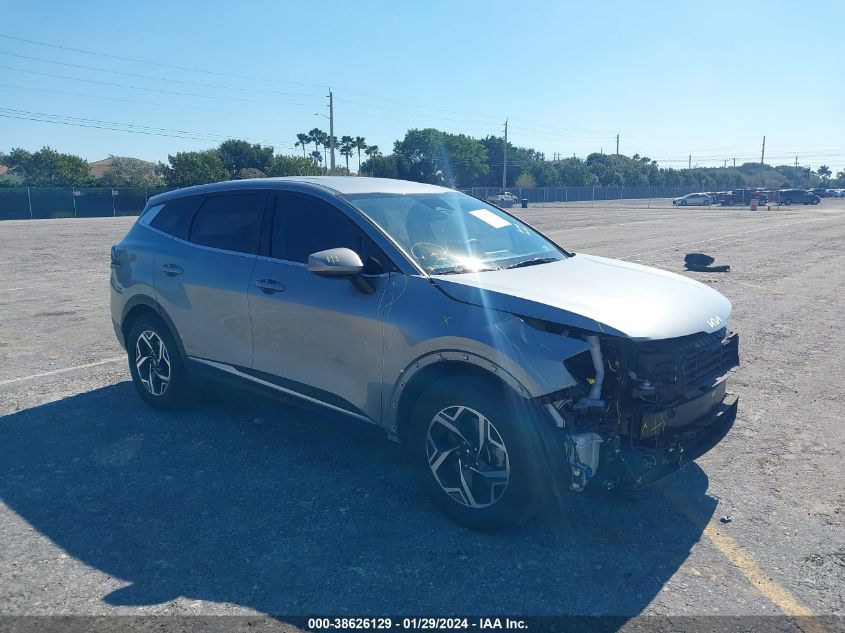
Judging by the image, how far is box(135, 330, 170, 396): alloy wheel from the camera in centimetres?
556

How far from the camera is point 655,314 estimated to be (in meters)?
3.62

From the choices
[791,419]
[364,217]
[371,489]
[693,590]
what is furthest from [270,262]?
[791,419]

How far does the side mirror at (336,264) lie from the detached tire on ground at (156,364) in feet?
6.72

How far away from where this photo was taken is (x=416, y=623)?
300 centimetres

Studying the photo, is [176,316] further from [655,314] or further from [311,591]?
[655,314]

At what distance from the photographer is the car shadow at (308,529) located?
321 cm

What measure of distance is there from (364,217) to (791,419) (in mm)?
3779

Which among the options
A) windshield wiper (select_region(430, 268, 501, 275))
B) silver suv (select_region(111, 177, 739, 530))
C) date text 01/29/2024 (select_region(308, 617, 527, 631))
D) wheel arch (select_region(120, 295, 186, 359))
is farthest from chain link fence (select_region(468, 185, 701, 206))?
date text 01/29/2024 (select_region(308, 617, 527, 631))

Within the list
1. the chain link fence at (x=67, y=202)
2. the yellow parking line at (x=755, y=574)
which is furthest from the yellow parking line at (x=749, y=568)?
the chain link fence at (x=67, y=202)

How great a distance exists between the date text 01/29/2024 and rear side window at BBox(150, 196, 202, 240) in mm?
3458

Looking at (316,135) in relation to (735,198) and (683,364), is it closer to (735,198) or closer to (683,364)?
(735,198)

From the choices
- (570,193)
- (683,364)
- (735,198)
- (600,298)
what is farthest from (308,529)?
(570,193)

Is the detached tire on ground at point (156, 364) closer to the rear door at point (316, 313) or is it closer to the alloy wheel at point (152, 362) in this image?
the alloy wheel at point (152, 362)

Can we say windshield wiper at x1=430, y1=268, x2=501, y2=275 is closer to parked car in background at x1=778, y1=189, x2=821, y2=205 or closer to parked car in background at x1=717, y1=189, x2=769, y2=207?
parked car in background at x1=717, y1=189, x2=769, y2=207
